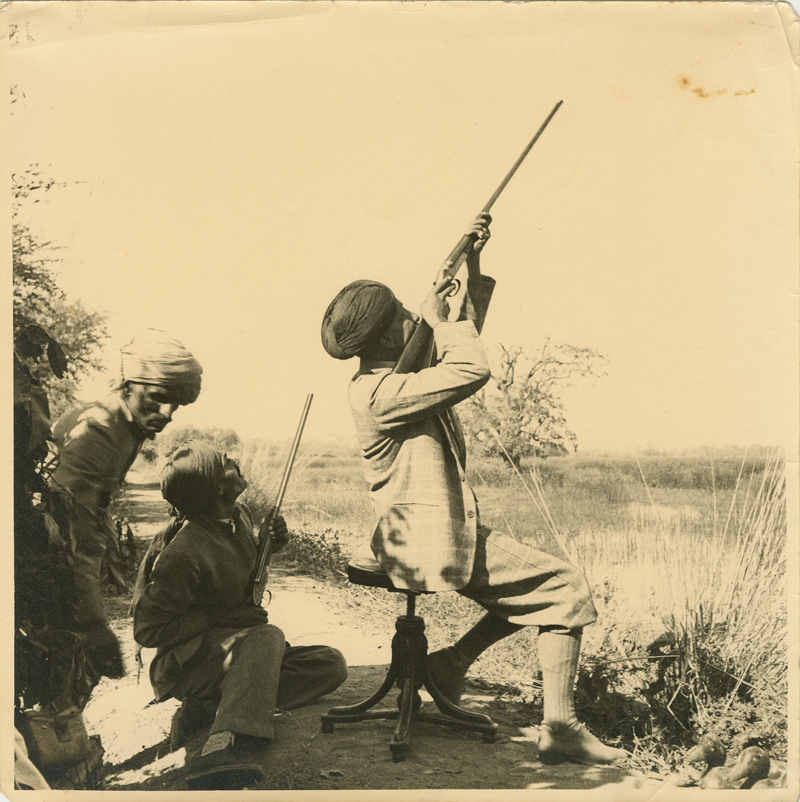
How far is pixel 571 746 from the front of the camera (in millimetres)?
4633

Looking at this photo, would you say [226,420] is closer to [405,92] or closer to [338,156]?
[338,156]

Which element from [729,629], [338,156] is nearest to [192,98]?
[338,156]

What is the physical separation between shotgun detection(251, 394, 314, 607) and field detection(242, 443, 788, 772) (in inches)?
1.9

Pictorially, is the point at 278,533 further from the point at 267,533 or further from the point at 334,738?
the point at 334,738

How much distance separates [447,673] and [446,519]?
0.82 metres

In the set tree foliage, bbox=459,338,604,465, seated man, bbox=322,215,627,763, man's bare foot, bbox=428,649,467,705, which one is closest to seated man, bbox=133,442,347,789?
man's bare foot, bbox=428,649,467,705

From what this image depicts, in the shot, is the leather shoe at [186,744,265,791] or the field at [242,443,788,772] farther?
the field at [242,443,788,772]

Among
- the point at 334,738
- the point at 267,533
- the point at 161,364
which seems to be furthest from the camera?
the point at 161,364

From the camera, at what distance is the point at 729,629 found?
15.7 feet

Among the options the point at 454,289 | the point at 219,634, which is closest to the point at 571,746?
the point at 219,634

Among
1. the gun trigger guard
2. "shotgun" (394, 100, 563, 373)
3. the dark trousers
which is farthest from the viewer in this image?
the gun trigger guard

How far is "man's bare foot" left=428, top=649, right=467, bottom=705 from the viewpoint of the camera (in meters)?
4.70

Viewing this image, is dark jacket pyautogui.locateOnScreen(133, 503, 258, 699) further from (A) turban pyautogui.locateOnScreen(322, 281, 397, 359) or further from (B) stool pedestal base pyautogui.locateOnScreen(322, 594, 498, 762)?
(A) turban pyautogui.locateOnScreen(322, 281, 397, 359)

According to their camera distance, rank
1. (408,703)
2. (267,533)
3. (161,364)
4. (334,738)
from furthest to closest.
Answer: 1. (161,364)
2. (267,533)
3. (334,738)
4. (408,703)
